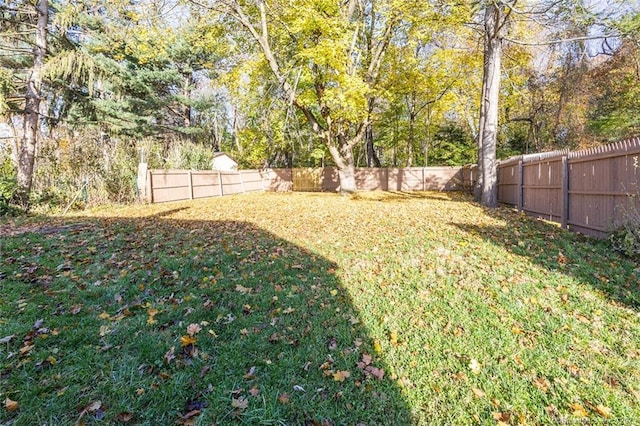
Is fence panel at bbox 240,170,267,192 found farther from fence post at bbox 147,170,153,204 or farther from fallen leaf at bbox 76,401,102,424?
fallen leaf at bbox 76,401,102,424

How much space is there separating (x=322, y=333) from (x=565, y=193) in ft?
19.8

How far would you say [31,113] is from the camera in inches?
408

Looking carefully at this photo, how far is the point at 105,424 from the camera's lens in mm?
1912

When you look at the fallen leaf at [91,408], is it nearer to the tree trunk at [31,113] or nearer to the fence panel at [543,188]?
the fence panel at [543,188]

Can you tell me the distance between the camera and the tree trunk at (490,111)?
8898 millimetres

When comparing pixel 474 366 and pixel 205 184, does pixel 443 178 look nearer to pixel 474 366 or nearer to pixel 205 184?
pixel 205 184

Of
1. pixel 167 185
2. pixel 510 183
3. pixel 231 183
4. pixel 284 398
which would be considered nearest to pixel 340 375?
pixel 284 398

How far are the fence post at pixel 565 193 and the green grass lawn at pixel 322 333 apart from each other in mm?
1081

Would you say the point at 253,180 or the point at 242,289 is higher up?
the point at 253,180

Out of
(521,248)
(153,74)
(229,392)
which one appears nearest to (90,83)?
(153,74)

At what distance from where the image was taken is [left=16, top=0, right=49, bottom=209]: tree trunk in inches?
397

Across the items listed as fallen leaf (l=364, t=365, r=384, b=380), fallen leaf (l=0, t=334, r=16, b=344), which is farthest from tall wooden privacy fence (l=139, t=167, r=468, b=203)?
fallen leaf (l=364, t=365, r=384, b=380)

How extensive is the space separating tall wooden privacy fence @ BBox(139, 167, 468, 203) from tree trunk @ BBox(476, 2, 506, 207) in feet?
34.5

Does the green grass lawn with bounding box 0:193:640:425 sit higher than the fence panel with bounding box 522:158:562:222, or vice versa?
the fence panel with bounding box 522:158:562:222
